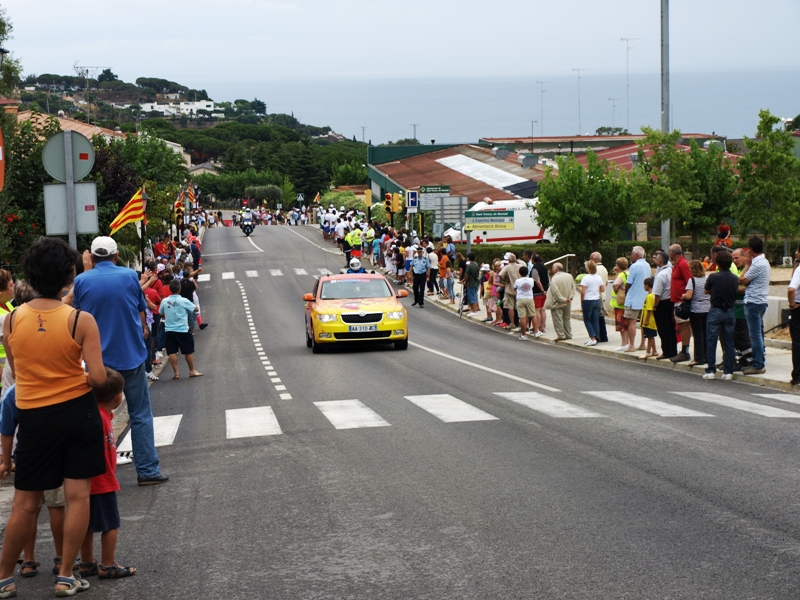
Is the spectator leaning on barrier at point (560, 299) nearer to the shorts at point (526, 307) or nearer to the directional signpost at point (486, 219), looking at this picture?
the shorts at point (526, 307)

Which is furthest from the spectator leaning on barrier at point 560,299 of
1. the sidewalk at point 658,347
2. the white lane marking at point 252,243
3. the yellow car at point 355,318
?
the white lane marking at point 252,243

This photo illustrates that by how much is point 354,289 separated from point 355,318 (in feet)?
5.27

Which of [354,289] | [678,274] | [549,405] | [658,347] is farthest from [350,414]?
[354,289]

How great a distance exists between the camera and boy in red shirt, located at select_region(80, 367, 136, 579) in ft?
20.1

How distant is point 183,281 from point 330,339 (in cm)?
445

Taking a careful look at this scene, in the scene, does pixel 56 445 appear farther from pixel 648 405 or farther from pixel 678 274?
pixel 678 274

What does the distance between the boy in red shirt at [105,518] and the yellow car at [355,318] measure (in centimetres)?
1567

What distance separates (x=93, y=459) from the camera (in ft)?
19.5

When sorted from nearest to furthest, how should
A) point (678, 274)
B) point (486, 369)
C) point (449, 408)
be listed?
1. point (449, 408)
2. point (678, 274)
3. point (486, 369)

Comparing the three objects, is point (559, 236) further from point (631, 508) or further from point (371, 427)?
point (631, 508)

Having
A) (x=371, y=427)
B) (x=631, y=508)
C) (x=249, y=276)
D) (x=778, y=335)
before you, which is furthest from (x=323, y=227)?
(x=631, y=508)

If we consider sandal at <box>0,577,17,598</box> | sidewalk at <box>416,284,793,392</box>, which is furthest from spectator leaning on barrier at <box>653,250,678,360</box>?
sandal at <box>0,577,17,598</box>

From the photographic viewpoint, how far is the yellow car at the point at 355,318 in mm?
21938

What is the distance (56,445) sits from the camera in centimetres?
584
